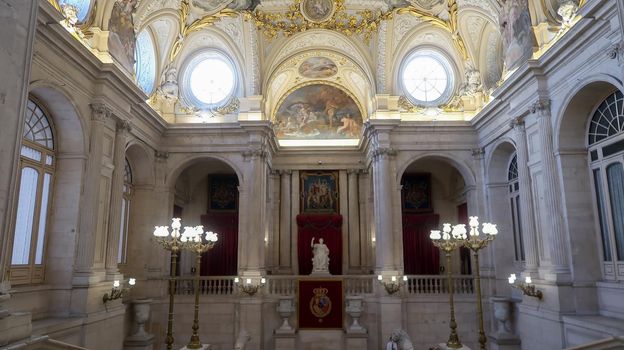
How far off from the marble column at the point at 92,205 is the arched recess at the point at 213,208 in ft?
28.1

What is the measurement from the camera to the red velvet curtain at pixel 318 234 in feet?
71.8

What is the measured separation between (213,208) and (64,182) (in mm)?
10736

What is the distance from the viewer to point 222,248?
71.9 ft

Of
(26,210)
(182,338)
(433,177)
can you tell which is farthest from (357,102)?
(26,210)

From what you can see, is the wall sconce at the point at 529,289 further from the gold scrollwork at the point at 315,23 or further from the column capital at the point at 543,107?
the gold scrollwork at the point at 315,23

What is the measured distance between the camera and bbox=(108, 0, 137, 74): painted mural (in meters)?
13.3

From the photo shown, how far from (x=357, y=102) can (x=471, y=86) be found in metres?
6.12

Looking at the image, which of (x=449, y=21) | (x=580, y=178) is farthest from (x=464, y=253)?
(x=449, y=21)

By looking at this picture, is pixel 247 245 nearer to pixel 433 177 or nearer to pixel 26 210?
pixel 26 210

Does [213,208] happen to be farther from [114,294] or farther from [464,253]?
[464,253]

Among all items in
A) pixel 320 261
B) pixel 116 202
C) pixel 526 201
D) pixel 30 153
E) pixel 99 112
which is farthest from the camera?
pixel 320 261

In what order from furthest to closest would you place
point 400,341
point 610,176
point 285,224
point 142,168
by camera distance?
point 285,224 < point 142,168 < point 400,341 < point 610,176

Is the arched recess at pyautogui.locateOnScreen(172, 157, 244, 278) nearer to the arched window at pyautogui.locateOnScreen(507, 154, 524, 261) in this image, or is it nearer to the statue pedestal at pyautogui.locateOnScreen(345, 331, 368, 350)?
the statue pedestal at pyautogui.locateOnScreen(345, 331, 368, 350)

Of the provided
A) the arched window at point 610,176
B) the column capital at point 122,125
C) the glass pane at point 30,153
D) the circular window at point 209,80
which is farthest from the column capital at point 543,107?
the glass pane at point 30,153
